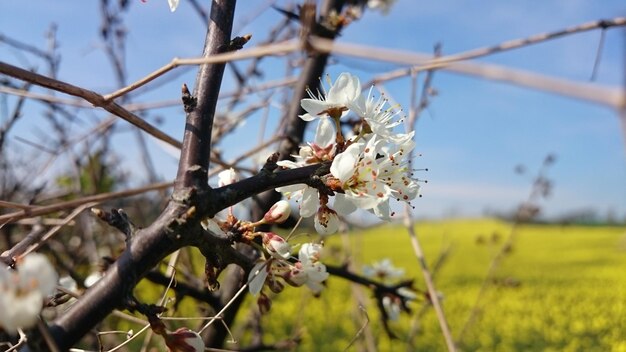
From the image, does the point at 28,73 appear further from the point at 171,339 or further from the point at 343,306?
the point at 343,306

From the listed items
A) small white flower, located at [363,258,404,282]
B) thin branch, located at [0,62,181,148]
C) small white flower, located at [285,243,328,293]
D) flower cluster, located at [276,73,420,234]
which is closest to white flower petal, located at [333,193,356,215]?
flower cluster, located at [276,73,420,234]

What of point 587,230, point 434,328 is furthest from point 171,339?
point 587,230

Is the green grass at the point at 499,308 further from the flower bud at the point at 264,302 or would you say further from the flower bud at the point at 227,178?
the flower bud at the point at 227,178

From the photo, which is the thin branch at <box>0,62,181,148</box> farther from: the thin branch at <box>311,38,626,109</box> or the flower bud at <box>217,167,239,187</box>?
the thin branch at <box>311,38,626,109</box>

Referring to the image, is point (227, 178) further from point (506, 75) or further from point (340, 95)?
point (506, 75)

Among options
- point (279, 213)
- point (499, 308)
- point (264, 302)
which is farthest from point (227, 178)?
point (499, 308)

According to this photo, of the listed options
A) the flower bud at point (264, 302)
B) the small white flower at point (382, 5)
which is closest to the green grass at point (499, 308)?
the small white flower at point (382, 5)

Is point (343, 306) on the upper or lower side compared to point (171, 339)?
lower

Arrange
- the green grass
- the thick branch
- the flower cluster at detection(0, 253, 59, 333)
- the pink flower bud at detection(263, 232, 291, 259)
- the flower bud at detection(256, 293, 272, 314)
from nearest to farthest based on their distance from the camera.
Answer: the flower cluster at detection(0, 253, 59, 333) < the thick branch < the pink flower bud at detection(263, 232, 291, 259) < the flower bud at detection(256, 293, 272, 314) < the green grass
